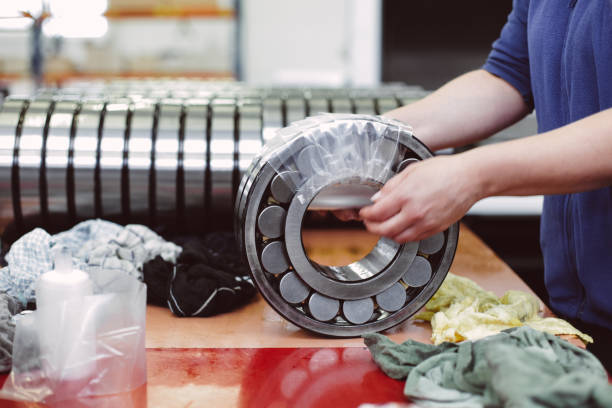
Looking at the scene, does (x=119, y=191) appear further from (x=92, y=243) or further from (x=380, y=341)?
(x=380, y=341)

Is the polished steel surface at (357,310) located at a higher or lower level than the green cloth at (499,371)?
lower

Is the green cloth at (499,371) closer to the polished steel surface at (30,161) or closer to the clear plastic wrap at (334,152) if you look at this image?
the clear plastic wrap at (334,152)

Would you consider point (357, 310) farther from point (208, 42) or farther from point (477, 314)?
point (208, 42)

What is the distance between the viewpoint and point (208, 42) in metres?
5.73

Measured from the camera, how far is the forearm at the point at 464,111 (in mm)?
1436

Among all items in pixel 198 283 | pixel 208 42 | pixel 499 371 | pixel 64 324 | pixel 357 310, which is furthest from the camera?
pixel 208 42

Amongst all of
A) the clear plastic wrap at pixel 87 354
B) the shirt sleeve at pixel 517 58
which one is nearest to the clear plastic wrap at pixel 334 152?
the clear plastic wrap at pixel 87 354

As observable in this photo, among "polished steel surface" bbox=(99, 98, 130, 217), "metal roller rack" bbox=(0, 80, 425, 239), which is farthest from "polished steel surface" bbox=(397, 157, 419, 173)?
"polished steel surface" bbox=(99, 98, 130, 217)

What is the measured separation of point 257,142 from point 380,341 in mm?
969

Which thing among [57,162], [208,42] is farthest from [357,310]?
[208,42]

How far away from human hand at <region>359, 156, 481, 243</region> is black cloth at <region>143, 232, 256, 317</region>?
33cm

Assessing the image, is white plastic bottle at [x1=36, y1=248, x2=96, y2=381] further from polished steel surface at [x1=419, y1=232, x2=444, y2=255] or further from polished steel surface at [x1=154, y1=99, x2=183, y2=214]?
polished steel surface at [x1=154, y1=99, x2=183, y2=214]

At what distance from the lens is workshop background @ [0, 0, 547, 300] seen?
4465 millimetres

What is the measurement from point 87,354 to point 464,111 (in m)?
0.95
